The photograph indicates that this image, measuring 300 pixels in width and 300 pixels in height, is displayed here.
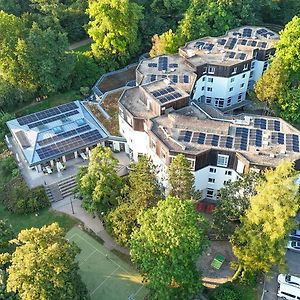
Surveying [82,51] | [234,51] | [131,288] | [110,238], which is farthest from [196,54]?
[131,288]

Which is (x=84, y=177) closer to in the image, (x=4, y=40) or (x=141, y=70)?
(x=141, y=70)

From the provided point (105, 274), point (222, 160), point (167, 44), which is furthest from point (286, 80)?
point (105, 274)

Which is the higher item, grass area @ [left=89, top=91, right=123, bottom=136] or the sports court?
grass area @ [left=89, top=91, right=123, bottom=136]

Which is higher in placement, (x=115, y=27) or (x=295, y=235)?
(x=115, y=27)

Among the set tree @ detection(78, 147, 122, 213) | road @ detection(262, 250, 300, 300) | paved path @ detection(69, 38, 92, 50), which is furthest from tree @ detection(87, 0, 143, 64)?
road @ detection(262, 250, 300, 300)

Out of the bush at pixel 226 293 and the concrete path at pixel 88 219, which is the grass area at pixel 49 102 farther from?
the bush at pixel 226 293

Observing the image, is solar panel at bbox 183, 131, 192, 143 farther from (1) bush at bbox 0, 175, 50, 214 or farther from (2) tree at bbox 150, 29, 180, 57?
(2) tree at bbox 150, 29, 180, 57

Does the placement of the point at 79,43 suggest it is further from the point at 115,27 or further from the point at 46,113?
the point at 46,113
